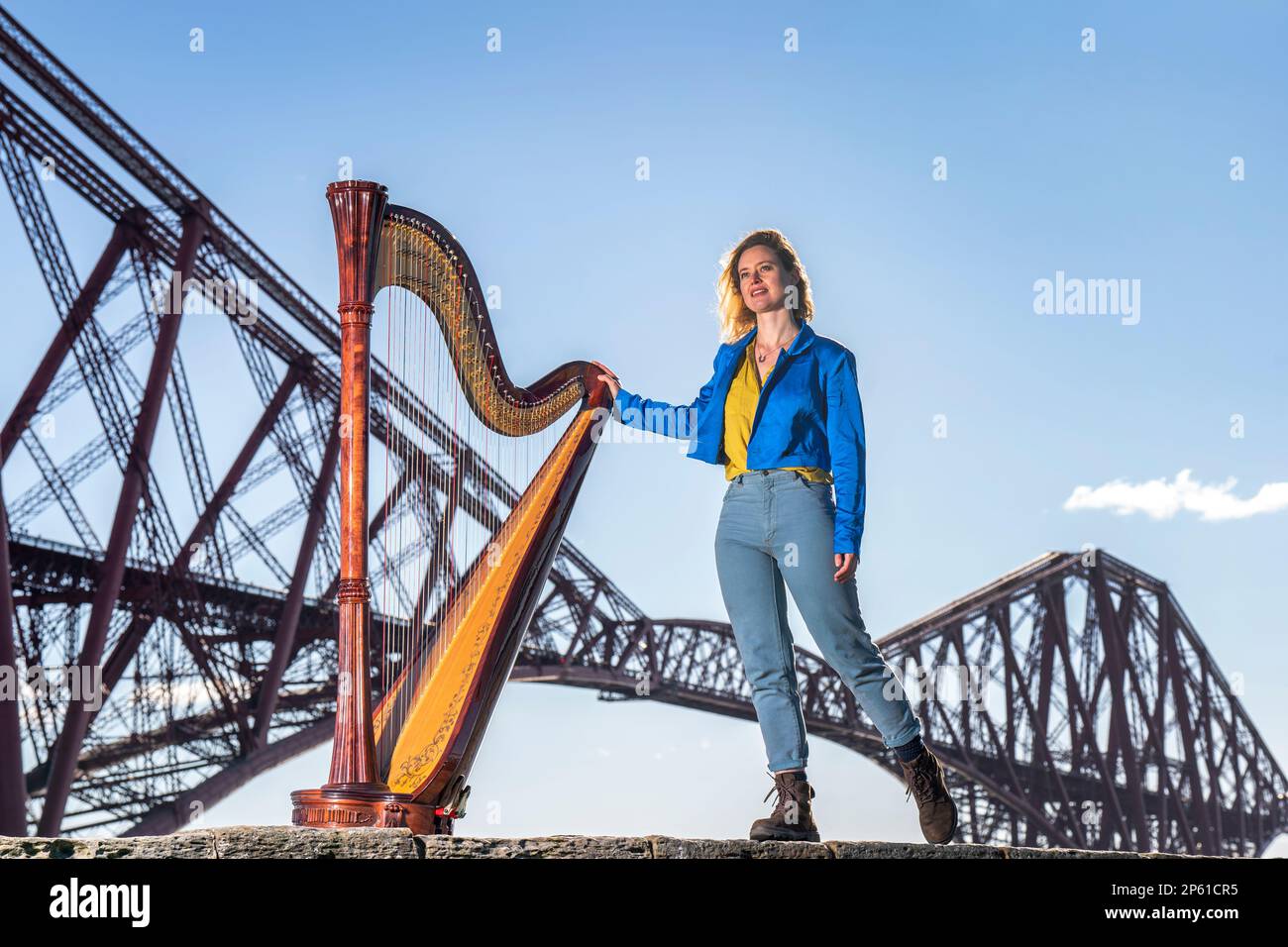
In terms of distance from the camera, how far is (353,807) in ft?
15.5

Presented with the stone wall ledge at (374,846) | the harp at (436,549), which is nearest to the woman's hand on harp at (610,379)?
the harp at (436,549)

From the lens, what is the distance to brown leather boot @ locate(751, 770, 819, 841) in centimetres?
429

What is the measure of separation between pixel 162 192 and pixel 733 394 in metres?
14.6

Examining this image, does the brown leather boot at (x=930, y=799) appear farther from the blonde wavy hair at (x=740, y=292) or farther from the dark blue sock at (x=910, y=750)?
the blonde wavy hair at (x=740, y=292)

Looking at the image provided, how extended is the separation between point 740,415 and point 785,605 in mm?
655

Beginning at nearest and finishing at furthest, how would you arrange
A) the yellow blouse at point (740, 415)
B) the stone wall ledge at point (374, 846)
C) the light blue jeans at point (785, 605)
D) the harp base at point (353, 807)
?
the stone wall ledge at point (374, 846), the light blue jeans at point (785, 605), the harp base at point (353, 807), the yellow blouse at point (740, 415)

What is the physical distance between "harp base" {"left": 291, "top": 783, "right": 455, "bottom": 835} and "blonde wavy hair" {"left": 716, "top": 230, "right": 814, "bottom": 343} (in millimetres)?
1930

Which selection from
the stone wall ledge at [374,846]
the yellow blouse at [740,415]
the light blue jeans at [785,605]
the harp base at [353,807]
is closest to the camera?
the stone wall ledge at [374,846]

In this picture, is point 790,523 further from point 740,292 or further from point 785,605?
point 740,292

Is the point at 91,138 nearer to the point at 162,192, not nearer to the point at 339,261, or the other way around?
the point at 162,192

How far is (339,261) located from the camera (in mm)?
5258

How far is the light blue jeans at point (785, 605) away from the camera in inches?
177

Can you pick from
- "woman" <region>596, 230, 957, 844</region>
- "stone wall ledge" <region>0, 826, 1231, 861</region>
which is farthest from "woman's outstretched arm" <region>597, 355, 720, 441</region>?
"stone wall ledge" <region>0, 826, 1231, 861</region>
